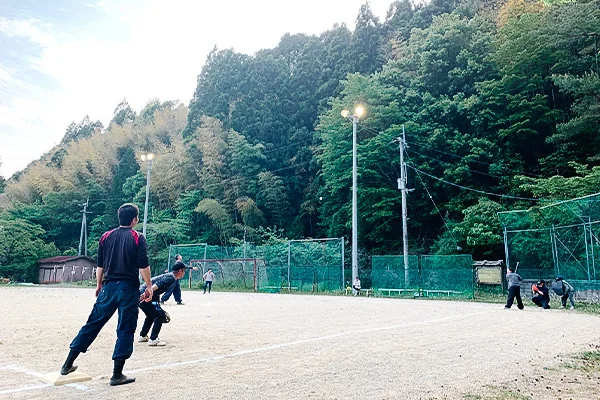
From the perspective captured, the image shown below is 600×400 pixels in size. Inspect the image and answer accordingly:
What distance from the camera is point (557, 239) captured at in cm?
1662

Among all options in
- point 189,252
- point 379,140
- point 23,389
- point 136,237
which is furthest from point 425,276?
point 23,389

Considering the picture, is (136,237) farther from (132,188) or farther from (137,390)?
(132,188)

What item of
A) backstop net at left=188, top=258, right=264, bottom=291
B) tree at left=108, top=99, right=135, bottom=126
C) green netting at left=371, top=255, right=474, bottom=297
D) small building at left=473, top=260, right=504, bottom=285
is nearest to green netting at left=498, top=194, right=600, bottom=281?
small building at left=473, top=260, right=504, bottom=285

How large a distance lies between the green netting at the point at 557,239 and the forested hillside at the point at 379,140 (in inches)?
131

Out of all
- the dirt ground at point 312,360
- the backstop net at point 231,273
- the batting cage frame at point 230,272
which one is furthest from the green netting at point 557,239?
the backstop net at point 231,273

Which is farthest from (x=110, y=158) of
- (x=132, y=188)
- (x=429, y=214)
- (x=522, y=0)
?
(x=522, y=0)

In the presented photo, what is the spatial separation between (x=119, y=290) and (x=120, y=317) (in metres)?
0.25

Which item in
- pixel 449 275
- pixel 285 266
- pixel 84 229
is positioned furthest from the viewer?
pixel 84 229

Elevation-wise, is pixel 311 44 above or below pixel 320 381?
above

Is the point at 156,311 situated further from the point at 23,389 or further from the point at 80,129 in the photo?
the point at 80,129

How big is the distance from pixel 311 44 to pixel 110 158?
32238 mm

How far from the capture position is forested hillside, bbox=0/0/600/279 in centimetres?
2430

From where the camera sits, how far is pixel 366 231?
100 ft

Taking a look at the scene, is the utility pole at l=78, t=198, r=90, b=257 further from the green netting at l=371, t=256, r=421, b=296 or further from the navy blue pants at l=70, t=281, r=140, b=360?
the navy blue pants at l=70, t=281, r=140, b=360
